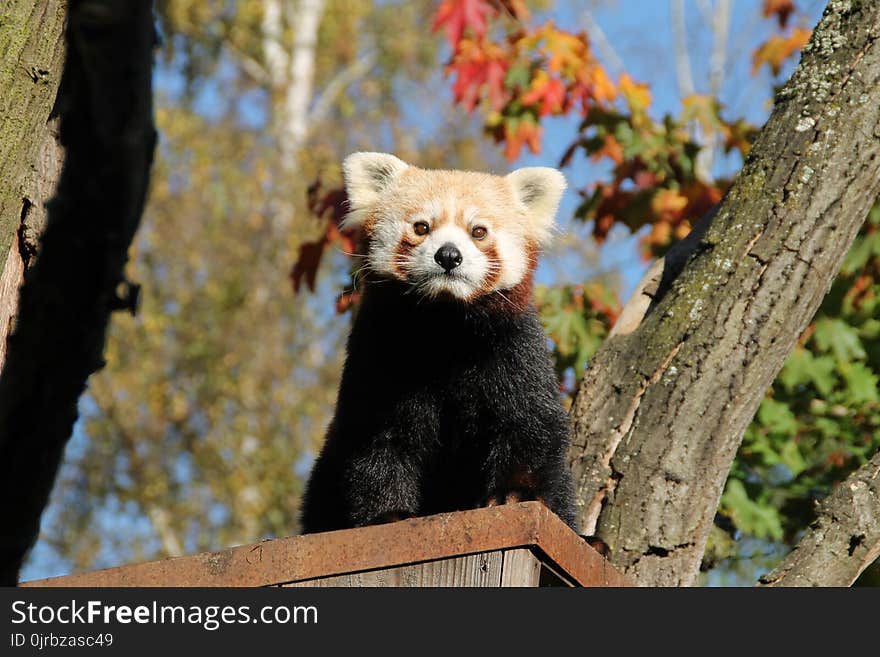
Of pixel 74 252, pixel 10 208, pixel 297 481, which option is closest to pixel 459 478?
pixel 10 208

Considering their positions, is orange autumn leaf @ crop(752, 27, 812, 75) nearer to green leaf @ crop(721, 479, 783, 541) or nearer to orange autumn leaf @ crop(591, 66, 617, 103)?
orange autumn leaf @ crop(591, 66, 617, 103)

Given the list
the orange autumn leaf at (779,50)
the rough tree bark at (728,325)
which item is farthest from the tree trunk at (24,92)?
the orange autumn leaf at (779,50)

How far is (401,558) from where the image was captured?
121 inches

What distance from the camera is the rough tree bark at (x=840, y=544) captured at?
3982 mm

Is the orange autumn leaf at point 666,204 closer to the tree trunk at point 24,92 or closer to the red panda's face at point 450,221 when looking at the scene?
the red panda's face at point 450,221

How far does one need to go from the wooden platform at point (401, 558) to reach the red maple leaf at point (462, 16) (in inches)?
187

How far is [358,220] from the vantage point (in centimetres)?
488

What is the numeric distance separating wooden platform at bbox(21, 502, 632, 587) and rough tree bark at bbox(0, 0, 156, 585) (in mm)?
1226

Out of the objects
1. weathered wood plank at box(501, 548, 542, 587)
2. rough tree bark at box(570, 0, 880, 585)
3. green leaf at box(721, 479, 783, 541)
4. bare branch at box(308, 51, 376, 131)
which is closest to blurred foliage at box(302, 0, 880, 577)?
green leaf at box(721, 479, 783, 541)

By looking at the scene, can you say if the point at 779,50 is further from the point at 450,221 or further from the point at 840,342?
the point at 450,221

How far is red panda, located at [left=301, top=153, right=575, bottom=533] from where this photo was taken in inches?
158

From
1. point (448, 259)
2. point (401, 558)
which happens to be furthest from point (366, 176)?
point (401, 558)
